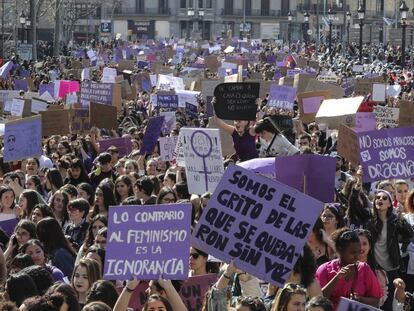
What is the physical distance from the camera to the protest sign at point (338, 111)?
56.8ft

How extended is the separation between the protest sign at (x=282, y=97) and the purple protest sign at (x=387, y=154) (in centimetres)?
948

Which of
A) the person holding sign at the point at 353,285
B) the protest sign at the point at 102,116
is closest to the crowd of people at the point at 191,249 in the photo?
the person holding sign at the point at 353,285

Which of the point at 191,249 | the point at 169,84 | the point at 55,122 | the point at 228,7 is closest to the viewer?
the point at 191,249

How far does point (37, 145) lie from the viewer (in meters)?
14.5

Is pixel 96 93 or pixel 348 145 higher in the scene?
pixel 348 145

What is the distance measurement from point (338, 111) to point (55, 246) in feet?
29.6

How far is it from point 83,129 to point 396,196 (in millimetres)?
7875

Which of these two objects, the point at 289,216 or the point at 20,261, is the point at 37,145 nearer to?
the point at 20,261

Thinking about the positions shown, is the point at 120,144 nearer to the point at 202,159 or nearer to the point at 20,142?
the point at 20,142

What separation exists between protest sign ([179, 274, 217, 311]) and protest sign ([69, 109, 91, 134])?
10.7 m

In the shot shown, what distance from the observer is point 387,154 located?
11.5m

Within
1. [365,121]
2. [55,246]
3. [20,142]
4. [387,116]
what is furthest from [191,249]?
[387,116]

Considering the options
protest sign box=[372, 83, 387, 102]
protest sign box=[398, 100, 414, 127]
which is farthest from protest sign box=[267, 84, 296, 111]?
protest sign box=[398, 100, 414, 127]

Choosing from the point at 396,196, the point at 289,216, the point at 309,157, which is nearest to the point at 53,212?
the point at 309,157
